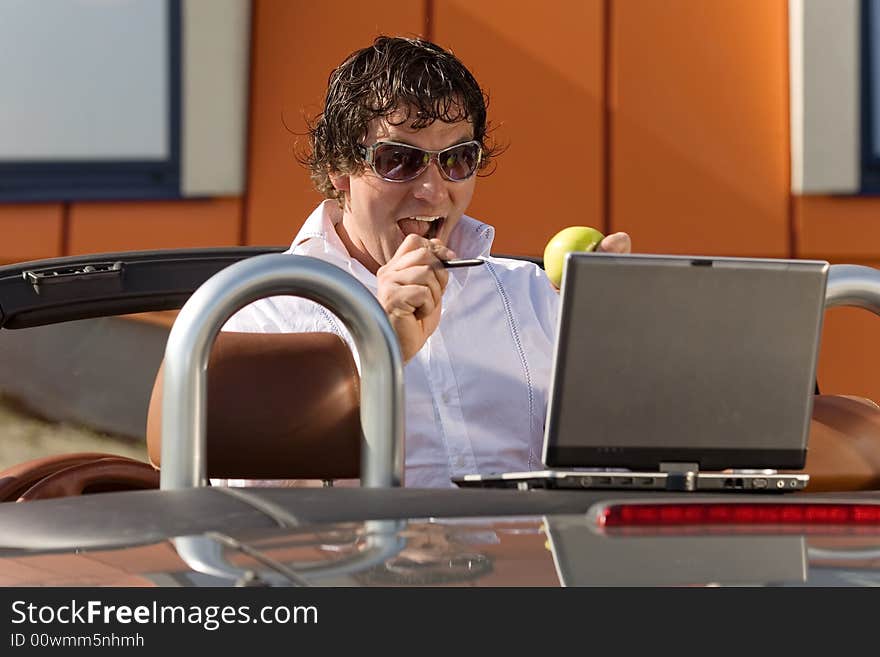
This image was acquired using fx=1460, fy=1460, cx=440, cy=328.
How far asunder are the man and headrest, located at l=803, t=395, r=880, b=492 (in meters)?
0.50

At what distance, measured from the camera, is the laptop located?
1.27m

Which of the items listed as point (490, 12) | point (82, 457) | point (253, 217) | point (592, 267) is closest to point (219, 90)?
point (253, 217)

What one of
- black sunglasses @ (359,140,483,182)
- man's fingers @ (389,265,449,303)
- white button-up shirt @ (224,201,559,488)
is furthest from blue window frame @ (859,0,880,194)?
man's fingers @ (389,265,449,303)

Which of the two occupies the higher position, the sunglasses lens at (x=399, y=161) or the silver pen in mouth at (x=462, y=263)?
the sunglasses lens at (x=399, y=161)

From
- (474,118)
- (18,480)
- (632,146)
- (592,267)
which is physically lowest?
(18,480)

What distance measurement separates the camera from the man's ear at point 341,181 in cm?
230

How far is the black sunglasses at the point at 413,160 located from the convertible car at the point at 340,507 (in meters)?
0.58

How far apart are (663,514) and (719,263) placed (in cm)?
27

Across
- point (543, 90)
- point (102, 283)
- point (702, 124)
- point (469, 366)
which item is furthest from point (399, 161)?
point (702, 124)

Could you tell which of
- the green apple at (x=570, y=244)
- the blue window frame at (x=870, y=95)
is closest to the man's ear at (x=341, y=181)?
the green apple at (x=570, y=244)

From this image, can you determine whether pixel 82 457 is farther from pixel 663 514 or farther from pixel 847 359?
pixel 847 359

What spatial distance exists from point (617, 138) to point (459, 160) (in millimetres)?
2666

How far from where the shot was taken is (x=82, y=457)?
202 cm

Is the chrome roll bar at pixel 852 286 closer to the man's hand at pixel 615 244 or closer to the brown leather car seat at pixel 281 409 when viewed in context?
the man's hand at pixel 615 244
